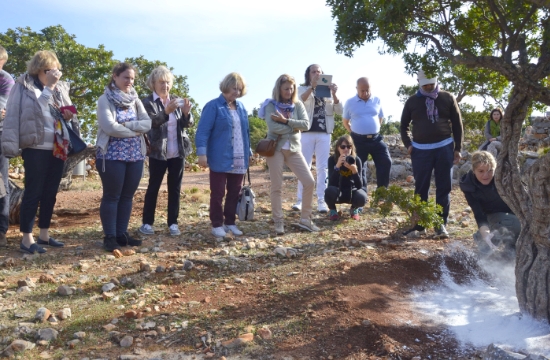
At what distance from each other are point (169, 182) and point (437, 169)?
9.36ft

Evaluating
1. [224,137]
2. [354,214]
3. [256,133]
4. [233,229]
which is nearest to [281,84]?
[224,137]

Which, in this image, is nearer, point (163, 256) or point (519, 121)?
point (519, 121)

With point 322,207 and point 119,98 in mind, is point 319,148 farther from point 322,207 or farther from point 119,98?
point 119,98

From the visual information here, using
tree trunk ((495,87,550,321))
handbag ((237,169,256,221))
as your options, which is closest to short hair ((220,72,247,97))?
handbag ((237,169,256,221))

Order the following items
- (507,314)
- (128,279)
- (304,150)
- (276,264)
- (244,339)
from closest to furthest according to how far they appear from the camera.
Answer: (244,339) < (507,314) < (128,279) < (276,264) < (304,150)

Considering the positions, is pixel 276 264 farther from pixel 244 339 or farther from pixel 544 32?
pixel 544 32

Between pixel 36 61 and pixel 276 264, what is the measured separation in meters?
2.84

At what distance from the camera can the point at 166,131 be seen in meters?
5.29

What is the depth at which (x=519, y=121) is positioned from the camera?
3.47 metres

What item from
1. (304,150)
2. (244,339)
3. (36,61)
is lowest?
(244,339)

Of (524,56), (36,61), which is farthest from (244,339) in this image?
(36,61)

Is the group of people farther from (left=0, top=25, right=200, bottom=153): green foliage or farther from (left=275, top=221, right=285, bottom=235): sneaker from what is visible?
(left=0, top=25, right=200, bottom=153): green foliage

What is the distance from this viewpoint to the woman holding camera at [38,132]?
455cm

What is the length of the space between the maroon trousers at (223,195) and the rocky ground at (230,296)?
272 mm
